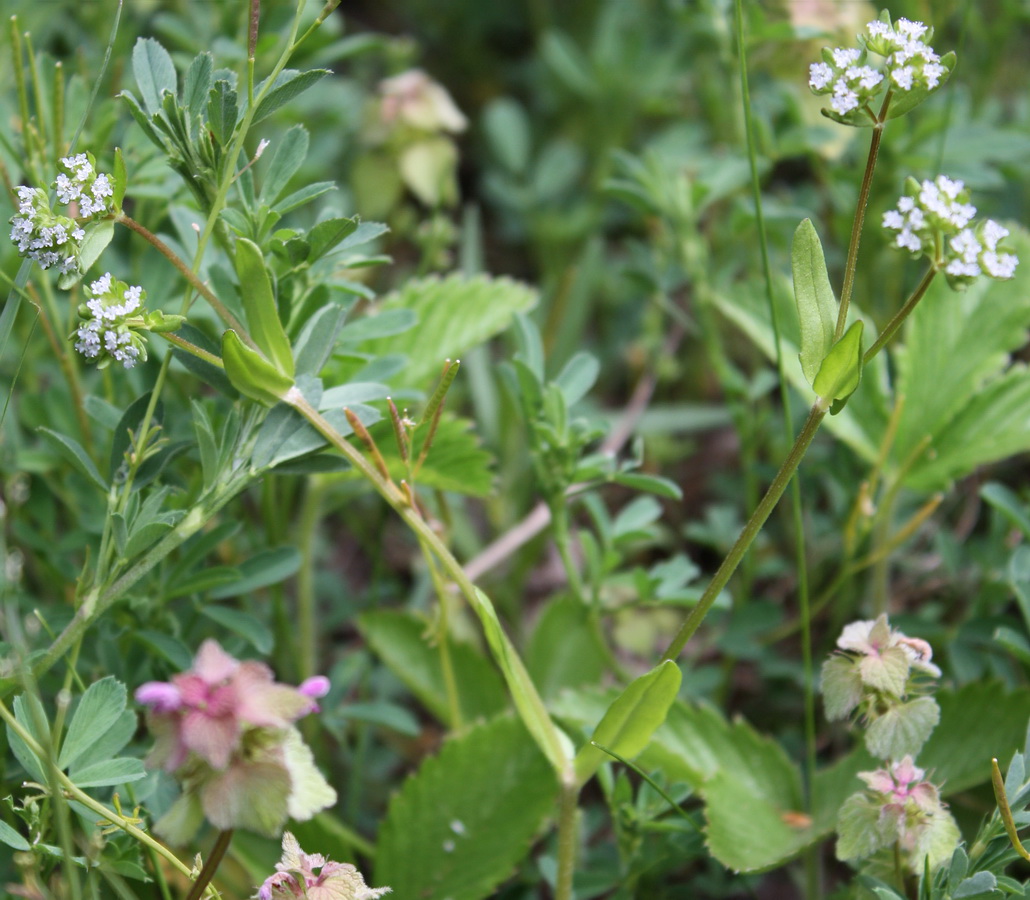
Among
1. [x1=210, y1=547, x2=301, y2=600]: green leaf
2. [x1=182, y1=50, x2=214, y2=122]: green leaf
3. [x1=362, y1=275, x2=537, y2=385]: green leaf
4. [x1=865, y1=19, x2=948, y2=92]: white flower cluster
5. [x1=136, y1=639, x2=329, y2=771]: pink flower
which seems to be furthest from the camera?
[x1=362, y1=275, x2=537, y2=385]: green leaf

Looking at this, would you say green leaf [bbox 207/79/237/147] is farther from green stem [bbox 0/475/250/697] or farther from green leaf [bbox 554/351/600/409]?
green leaf [bbox 554/351/600/409]

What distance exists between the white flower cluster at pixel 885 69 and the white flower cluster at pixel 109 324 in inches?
24.7

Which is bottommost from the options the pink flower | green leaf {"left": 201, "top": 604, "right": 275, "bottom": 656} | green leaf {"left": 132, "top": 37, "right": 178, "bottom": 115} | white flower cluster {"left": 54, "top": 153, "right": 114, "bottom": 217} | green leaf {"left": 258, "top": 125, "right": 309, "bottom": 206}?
green leaf {"left": 201, "top": 604, "right": 275, "bottom": 656}

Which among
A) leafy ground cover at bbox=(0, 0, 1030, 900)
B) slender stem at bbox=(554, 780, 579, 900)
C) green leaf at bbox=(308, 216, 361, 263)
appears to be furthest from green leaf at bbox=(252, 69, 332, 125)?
slender stem at bbox=(554, 780, 579, 900)

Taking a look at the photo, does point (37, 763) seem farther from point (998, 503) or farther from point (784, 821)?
point (998, 503)

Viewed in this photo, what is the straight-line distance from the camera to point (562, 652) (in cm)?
153

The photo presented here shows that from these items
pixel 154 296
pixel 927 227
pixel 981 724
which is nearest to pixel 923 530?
pixel 981 724

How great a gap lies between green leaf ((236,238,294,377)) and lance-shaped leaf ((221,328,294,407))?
1 centimetres

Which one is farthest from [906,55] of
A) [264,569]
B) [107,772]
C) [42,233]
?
[107,772]

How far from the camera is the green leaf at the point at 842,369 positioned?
863 mm

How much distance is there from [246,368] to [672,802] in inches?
24.3

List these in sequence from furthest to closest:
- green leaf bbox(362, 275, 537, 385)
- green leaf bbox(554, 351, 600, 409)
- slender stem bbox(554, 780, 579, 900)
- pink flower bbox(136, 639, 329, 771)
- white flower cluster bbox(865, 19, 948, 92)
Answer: green leaf bbox(362, 275, 537, 385)
green leaf bbox(554, 351, 600, 409)
slender stem bbox(554, 780, 579, 900)
white flower cluster bbox(865, 19, 948, 92)
pink flower bbox(136, 639, 329, 771)

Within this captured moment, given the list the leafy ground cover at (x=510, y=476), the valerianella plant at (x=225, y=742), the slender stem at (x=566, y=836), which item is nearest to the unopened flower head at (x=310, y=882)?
the leafy ground cover at (x=510, y=476)

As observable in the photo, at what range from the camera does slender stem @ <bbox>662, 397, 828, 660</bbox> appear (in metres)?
0.89
